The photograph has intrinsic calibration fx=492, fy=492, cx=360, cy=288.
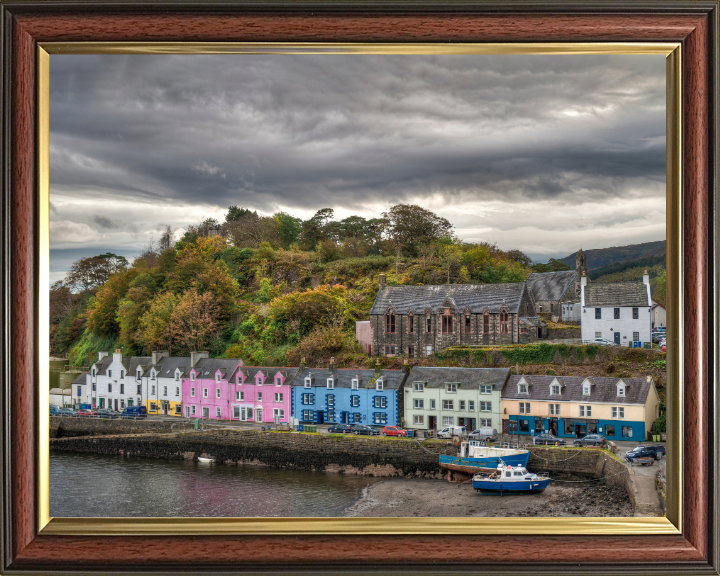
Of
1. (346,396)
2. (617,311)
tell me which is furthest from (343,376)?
(617,311)

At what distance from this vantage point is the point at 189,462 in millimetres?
3418

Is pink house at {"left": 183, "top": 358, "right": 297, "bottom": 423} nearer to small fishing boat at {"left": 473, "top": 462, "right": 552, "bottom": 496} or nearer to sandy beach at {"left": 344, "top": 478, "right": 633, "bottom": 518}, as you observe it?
sandy beach at {"left": 344, "top": 478, "right": 633, "bottom": 518}

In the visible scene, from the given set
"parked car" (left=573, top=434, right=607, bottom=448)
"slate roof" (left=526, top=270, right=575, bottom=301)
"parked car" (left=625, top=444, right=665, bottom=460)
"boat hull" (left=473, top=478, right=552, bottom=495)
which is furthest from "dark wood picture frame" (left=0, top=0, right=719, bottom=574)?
"slate roof" (left=526, top=270, right=575, bottom=301)

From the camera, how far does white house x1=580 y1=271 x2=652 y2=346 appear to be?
2697 millimetres

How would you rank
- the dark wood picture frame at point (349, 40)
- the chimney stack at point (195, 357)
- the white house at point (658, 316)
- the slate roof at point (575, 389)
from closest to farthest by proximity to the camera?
the dark wood picture frame at point (349, 40) → the white house at point (658, 316) → the slate roof at point (575, 389) → the chimney stack at point (195, 357)

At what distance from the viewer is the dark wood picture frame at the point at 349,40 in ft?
6.96

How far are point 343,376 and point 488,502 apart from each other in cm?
123

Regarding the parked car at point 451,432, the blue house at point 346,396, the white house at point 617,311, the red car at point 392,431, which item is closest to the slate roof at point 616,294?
the white house at point 617,311

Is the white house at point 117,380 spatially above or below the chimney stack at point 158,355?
below

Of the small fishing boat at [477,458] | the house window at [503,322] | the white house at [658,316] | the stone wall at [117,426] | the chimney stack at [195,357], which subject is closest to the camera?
the white house at [658,316]

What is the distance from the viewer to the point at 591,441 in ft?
10.00

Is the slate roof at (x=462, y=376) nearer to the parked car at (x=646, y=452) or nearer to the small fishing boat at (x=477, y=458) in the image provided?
the small fishing boat at (x=477, y=458)

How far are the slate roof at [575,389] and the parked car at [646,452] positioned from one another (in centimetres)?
24

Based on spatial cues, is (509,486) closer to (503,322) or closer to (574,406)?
(574,406)
